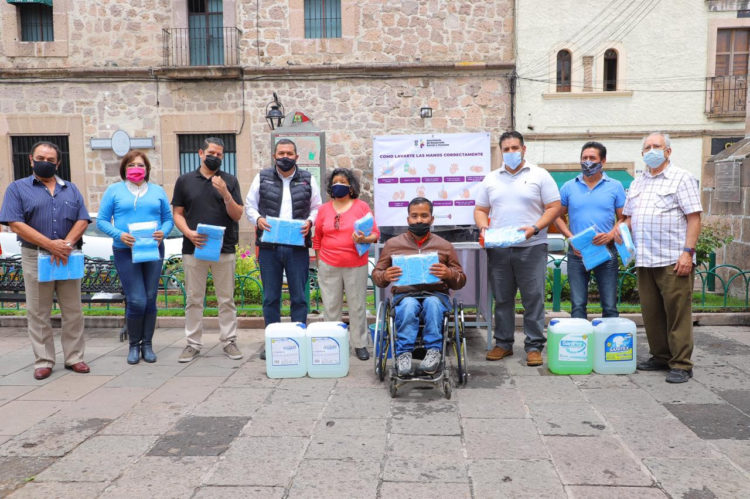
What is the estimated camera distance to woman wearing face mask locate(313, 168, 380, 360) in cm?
581

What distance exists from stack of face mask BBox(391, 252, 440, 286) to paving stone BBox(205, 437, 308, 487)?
165 cm

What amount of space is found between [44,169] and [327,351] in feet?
9.32

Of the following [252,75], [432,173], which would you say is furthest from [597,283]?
[252,75]

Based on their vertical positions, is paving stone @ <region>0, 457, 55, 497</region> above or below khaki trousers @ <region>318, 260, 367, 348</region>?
below

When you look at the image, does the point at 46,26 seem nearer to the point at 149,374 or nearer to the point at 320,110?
the point at 320,110

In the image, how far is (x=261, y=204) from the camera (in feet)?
19.6

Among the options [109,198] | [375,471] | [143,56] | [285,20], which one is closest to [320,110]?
[285,20]

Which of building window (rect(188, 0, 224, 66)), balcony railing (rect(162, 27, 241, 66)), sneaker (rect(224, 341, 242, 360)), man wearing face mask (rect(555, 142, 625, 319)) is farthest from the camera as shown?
building window (rect(188, 0, 224, 66))

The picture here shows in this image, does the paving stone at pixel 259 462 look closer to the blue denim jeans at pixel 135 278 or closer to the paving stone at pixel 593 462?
the paving stone at pixel 593 462

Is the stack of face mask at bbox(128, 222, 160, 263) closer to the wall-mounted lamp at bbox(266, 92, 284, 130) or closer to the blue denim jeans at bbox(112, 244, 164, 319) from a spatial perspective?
the blue denim jeans at bbox(112, 244, 164, 319)

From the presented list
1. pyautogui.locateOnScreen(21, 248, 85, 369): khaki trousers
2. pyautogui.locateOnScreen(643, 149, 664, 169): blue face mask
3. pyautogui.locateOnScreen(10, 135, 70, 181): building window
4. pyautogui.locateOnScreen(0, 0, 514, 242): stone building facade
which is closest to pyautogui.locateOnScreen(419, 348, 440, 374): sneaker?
pyautogui.locateOnScreen(643, 149, 664, 169): blue face mask

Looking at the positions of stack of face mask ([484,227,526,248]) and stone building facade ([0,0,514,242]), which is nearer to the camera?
stack of face mask ([484,227,526,248])

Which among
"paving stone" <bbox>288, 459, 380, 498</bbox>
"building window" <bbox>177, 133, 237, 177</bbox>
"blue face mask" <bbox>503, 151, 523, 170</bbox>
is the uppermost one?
"building window" <bbox>177, 133, 237, 177</bbox>

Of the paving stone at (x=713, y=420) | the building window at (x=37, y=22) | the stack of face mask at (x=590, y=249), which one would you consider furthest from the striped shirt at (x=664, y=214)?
the building window at (x=37, y=22)
